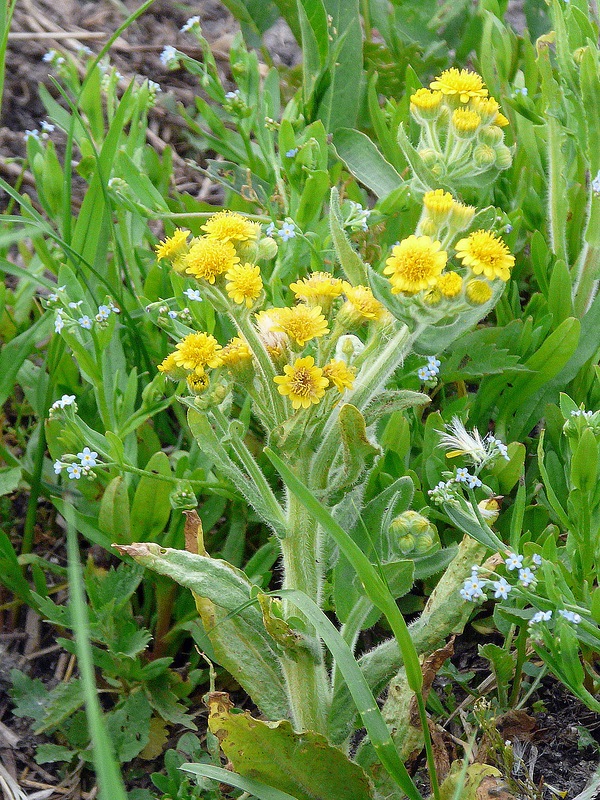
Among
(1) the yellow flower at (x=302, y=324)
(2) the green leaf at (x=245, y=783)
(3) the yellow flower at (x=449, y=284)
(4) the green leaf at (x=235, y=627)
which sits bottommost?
(2) the green leaf at (x=245, y=783)

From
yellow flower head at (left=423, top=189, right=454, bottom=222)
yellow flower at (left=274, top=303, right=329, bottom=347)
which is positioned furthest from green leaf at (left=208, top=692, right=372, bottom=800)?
yellow flower head at (left=423, top=189, right=454, bottom=222)

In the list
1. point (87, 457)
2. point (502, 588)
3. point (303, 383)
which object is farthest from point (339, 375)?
point (87, 457)

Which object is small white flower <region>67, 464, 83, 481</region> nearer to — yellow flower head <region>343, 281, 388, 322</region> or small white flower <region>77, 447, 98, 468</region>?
small white flower <region>77, 447, 98, 468</region>

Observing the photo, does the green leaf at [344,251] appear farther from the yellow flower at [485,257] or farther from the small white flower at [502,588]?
the small white flower at [502,588]

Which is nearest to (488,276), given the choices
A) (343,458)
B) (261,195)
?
(343,458)

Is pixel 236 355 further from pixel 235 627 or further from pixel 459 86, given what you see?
pixel 459 86

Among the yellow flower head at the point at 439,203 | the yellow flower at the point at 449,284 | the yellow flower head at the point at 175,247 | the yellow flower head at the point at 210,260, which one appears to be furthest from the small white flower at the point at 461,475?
the yellow flower head at the point at 175,247
